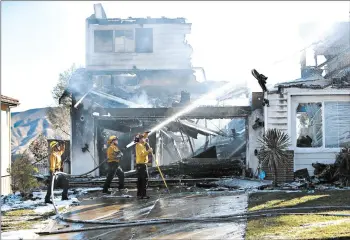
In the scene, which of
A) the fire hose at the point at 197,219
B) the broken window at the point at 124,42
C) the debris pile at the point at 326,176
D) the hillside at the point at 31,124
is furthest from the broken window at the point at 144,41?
the fire hose at the point at 197,219

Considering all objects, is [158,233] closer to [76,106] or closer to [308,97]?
[308,97]

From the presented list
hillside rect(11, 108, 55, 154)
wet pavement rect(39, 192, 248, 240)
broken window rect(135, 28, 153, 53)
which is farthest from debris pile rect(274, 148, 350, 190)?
hillside rect(11, 108, 55, 154)

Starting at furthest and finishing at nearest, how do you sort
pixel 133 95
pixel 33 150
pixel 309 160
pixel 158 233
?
pixel 33 150 → pixel 133 95 → pixel 309 160 → pixel 158 233

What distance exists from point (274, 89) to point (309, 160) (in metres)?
2.60

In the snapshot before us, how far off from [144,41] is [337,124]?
1635 centimetres

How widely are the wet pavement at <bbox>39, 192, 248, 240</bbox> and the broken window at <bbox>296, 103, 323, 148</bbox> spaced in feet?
14.9

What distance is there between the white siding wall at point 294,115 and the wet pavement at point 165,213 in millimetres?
3942

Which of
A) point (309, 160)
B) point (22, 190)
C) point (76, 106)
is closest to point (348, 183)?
point (309, 160)

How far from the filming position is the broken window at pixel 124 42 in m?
29.4

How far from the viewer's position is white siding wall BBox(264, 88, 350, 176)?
1577 cm

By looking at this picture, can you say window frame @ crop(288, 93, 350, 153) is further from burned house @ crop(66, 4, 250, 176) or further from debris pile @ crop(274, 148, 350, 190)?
burned house @ crop(66, 4, 250, 176)

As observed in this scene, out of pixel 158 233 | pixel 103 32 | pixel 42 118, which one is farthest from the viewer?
pixel 42 118

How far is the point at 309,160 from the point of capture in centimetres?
1584

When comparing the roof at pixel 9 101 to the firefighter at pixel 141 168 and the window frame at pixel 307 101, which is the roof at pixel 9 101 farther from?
the window frame at pixel 307 101
